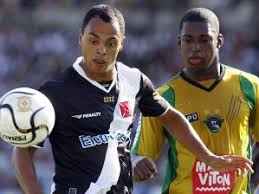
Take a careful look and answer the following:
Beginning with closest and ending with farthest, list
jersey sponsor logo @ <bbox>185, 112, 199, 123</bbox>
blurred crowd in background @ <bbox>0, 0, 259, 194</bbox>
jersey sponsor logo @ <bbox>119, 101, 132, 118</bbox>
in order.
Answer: jersey sponsor logo @ <bbox>119, 101, 132, 118</bbox>, jersey sponsor logo @ <bbox>185, 112, 199, 123</bbox>, blurred crowd in background @ <bbox>0, 0, 259, 194</bbox>

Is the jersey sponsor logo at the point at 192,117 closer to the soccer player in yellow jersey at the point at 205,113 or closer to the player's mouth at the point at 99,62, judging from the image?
the soccer player in yellow jersey at the point at 205,113

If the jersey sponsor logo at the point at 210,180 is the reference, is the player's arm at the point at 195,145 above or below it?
above

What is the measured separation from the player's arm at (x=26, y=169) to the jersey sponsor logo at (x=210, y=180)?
175 centimetres

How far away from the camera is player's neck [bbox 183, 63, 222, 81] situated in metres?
7.84

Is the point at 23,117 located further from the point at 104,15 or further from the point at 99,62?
the point at 104,15

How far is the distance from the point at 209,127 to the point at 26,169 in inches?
77.0

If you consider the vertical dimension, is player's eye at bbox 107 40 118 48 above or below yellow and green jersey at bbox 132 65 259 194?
above

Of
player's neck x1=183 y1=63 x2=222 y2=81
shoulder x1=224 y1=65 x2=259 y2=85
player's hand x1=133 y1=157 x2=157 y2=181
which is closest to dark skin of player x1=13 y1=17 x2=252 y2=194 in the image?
player's hand x1=133 y1=157 x2=157 y2=181

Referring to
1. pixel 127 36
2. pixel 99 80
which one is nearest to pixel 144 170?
pixel 99 80

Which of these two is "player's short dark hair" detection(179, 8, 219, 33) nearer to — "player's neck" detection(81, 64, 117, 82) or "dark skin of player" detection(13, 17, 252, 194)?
"dark skin of player" detection(13, 17, 252, 194)

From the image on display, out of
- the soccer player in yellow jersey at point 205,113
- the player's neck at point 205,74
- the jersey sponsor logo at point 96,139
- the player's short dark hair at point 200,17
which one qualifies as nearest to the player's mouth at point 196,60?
the soccer player in yellow jersey at point 205,113

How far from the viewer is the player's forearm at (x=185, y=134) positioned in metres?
7.01

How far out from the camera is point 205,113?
7.77 meters

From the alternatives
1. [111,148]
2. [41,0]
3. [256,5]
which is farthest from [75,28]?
[111,148]
